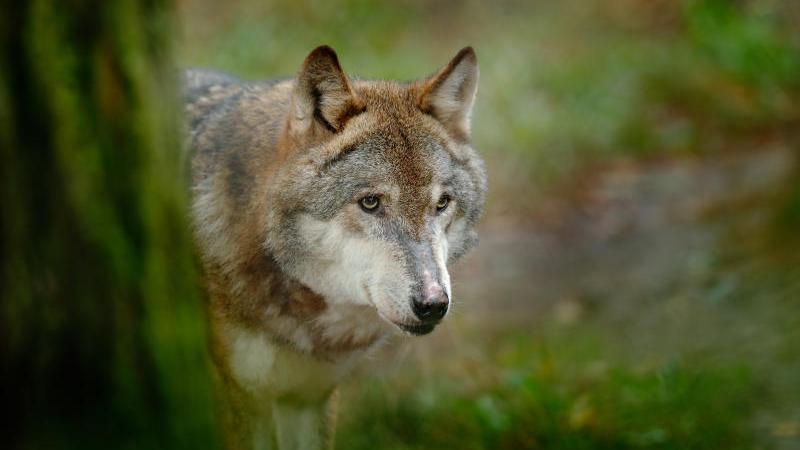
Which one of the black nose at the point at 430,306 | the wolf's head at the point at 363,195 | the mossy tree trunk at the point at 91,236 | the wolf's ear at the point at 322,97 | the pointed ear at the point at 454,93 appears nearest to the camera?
the mossy tree trunk at the point at 91,236

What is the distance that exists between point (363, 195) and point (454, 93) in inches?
28.8

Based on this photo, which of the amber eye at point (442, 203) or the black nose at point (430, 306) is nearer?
the black nose at point (430, 306)

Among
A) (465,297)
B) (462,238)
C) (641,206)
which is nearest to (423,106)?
(462,238)

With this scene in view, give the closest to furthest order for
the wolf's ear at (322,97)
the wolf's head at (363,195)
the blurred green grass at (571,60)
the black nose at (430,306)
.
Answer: the black nose at (430,306) → the wolf's head at (363,195) → the wolf's ear at (322,97) → the blurred green grass at (571,60)

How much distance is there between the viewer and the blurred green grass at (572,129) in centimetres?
503

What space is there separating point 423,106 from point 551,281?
15.1ft

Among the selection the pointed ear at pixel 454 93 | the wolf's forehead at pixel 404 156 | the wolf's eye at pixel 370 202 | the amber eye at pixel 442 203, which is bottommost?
the wolf's eye at pixel 370 202

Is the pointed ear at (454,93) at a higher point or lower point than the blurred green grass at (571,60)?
lower

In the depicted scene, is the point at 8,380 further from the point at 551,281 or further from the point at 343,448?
the point at 551,281

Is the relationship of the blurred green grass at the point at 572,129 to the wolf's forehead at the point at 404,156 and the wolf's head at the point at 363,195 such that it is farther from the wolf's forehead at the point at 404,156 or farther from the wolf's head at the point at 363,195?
the wolf's forehead at the point at 404,156

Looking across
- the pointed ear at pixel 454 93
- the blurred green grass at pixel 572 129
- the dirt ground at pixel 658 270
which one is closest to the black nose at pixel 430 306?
the dirt ground at pixel 658 270

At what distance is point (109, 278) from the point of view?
2502 mm

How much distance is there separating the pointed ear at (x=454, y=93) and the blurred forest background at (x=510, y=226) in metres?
0.68

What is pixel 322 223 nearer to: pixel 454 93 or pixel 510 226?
pixel 454 93
